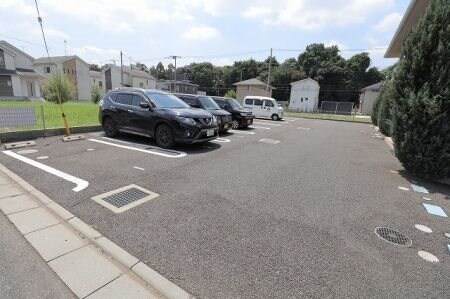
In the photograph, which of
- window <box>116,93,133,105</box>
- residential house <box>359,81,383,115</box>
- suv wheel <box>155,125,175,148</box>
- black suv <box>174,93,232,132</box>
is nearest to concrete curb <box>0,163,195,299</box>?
suv wheel <box>155,125,175,148</box>

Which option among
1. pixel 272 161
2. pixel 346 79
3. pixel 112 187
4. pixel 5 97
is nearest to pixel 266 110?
pixel 272 161

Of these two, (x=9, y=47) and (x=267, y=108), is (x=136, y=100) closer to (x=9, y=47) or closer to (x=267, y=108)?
(x=267, y=108)

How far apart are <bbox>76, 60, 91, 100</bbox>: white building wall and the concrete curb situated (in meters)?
40.6

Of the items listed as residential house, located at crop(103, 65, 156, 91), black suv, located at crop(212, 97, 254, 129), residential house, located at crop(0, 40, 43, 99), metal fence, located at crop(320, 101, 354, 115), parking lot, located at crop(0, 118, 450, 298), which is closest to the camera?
parking lot, located at crop(0, 118, 450, 298)

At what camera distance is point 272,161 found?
5941 mm

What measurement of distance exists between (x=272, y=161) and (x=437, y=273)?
12.9ft

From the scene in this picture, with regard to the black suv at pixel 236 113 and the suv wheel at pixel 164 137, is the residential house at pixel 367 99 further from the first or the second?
the suv wheel at pixel 164 137

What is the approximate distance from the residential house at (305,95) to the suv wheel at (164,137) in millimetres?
35872

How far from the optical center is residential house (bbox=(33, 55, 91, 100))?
3434cm

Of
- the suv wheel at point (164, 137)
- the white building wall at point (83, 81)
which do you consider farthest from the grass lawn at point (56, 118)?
the white building wall at point (83, 81)

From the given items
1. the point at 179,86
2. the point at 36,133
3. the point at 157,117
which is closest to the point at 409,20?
the point at 157,117

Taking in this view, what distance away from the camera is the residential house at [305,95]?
39.0 metres

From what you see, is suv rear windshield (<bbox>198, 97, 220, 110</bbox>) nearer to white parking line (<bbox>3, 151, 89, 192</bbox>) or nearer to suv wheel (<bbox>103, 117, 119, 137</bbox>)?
suv wheel (<bbox>103, 117, 119, 137</bbox>)

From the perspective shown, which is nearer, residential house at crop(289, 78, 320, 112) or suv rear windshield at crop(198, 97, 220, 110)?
suv rear windshield at crop(198, 97, 220, 110)
